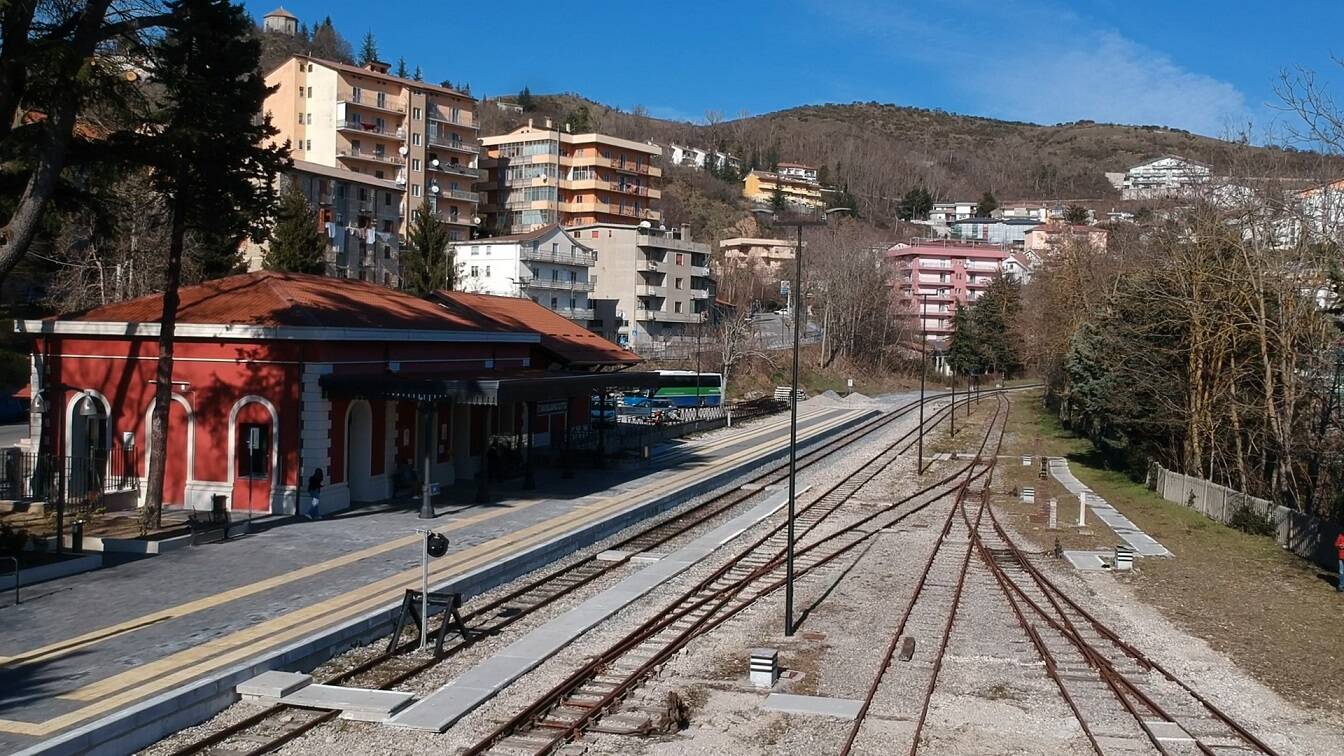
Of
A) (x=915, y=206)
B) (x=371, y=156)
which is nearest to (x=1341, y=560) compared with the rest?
(x=371, y=156)

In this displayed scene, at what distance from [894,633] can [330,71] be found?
7604 cm

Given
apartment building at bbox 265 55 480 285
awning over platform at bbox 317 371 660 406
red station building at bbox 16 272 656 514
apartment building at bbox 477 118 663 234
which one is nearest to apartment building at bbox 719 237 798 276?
apartment building at bbox 477 118 663 234

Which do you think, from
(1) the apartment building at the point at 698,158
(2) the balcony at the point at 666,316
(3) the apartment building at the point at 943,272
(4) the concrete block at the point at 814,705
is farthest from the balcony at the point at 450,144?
(4) the concrete block at the point at 814,705

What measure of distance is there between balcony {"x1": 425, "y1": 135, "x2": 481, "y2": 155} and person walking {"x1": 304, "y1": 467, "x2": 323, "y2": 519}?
2709 inches

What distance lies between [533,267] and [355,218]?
40.3 ft

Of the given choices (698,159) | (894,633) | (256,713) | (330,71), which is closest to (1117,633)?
(894,633)

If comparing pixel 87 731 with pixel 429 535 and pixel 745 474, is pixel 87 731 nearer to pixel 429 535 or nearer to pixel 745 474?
pixel 429 535

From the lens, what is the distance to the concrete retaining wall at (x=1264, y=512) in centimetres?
2444

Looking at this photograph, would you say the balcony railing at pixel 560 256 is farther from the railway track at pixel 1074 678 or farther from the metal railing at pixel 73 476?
the railway track at pixel 1074 678

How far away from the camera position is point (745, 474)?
3897 cm

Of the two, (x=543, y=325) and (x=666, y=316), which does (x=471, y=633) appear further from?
(x=666, y=316)

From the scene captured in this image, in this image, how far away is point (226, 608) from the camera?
16.5 meters

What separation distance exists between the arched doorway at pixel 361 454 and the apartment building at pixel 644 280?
5526cm

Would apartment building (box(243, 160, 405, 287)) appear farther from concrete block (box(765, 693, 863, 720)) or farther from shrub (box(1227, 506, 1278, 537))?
concrete block (box(765, 693, 863, 720))
